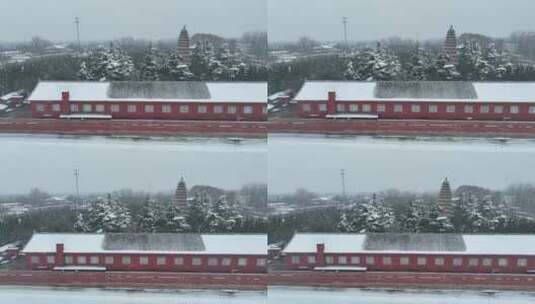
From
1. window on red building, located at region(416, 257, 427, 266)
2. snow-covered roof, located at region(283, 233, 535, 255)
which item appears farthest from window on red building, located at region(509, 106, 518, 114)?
window on red building, located at region(416, 257, 427, 266)

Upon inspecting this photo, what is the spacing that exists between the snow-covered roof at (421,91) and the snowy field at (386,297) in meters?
1.41

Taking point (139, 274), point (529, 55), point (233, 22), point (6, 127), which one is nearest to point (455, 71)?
point (529, 55)

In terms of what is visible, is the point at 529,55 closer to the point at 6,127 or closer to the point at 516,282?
the point at 516,282

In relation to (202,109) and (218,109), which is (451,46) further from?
(202,109)

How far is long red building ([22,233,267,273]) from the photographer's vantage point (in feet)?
19.6

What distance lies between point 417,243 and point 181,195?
69.8 inches

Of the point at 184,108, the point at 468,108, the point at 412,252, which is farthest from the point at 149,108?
the point at 468,108

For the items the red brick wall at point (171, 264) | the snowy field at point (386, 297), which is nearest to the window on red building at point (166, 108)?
the red brick wall at point (171, 264)

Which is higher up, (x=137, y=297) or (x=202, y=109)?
(x=202, y=109)

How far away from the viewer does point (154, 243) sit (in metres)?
6.00

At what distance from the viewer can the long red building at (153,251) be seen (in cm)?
597

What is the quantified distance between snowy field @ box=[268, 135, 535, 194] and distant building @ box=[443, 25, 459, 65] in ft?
1.94

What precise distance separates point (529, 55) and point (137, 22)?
2.85m

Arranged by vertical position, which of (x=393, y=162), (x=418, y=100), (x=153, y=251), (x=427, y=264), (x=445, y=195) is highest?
(x=418, y=100)
